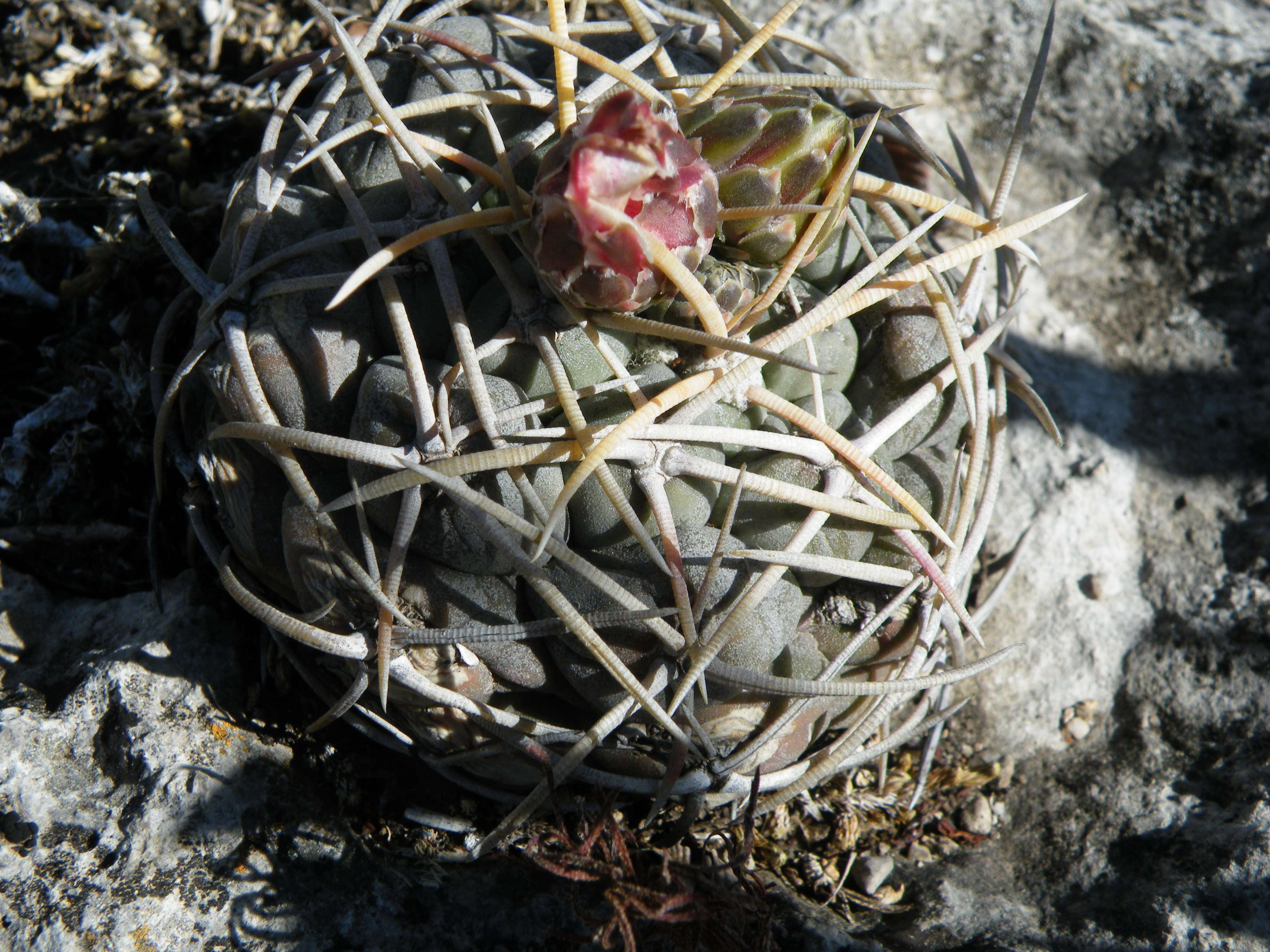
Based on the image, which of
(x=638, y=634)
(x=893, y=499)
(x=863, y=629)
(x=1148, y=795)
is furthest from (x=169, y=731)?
(x=1148, y=795)

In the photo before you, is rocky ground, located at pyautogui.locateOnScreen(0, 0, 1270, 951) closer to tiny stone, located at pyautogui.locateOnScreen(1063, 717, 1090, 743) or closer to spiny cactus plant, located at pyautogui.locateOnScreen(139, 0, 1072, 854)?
tiny stone, located at pyautogui.locateOnScreen(1063, 717, 1090, 743)

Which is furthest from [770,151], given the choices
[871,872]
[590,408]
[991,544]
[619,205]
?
[871,872]

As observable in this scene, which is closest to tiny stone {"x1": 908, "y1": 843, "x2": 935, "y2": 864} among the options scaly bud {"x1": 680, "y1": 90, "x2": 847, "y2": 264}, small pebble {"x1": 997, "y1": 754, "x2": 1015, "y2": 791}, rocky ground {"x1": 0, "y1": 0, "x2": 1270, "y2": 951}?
rocky ground {"x1": 0, "y1": 0, "x2": 1270, "y2": 951}

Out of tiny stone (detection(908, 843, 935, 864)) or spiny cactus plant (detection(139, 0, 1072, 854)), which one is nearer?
spiny cactus plant (detection(139, 0, 1072, 854))

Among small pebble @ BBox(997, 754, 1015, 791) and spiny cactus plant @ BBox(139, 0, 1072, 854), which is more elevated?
spiny cactus plant @ BBox(139, 0, 1072, 854)

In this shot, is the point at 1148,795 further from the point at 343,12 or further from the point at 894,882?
the point at 343,12

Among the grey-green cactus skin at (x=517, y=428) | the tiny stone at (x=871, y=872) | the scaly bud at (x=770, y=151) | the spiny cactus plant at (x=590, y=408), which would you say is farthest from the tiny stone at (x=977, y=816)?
the scaly bud at (x=770, y=151)

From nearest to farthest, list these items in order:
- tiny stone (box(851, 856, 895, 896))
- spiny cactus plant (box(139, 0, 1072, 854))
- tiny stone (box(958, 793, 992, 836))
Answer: spiny cactus plant (box(139, 0, 1072, 854)) → tiny stone (box(851, 856, 895, 896)) → tiny stone (box(958, 793, 992, 836))

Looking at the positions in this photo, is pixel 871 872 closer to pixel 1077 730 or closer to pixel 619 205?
pixel 1077 730
